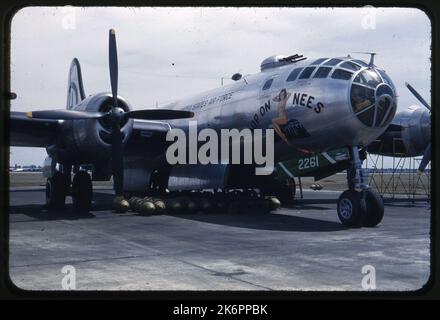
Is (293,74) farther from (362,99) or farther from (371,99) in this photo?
(371,99)

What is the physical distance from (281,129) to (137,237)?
5.97 meters

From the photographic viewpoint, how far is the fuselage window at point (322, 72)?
1395 centimetres

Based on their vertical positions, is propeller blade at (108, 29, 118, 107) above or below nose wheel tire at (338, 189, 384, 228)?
above

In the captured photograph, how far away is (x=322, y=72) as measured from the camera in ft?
46.2

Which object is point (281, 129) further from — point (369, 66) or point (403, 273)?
point (403, 273)

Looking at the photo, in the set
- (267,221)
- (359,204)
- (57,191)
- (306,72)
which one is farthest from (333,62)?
(57,191)

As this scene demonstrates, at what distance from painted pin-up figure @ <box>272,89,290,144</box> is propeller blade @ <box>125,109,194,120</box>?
318 centimetres

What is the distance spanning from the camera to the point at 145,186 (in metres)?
23.2

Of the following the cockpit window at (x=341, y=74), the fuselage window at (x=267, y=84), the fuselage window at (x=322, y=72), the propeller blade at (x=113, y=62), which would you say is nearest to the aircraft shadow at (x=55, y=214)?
the propeller blade at (x=113, y=62)

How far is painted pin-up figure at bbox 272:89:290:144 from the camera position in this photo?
14.9 meters

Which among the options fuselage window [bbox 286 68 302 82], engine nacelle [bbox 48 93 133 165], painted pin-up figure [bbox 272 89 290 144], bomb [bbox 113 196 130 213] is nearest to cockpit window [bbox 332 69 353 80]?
fuselage window [bbox 286 68 302 82]

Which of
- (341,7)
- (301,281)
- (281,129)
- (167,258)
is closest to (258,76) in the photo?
(281,129)

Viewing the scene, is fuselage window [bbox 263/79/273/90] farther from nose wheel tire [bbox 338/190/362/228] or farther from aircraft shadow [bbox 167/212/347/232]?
nose wheel tire [bbox 338/190/362/228]
